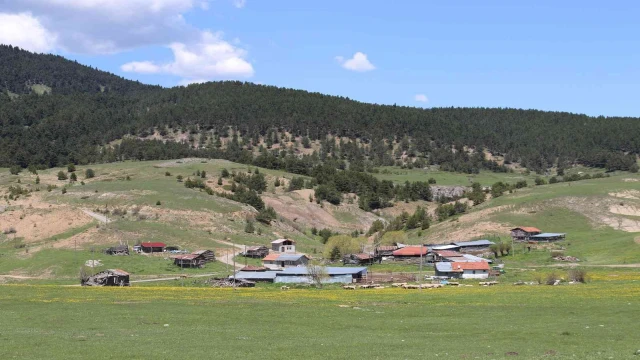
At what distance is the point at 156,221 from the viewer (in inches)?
6280

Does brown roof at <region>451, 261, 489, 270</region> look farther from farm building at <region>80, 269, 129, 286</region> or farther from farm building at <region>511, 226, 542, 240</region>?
farm building at <region>80, 269, 129, 286</region>

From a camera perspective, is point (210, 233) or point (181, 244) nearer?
point (181, 244)

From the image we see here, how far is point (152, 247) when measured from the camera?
13800cm

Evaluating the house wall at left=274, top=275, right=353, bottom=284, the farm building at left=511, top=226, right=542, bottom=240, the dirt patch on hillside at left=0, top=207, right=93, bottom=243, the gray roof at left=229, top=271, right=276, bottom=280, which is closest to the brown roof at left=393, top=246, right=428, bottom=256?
the farm building at left=511, top=226, right=542, bottom=240

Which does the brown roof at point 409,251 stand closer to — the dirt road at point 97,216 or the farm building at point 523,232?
the farm building at point 523,232

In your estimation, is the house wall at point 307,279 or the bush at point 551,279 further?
the house wall at point 307,279

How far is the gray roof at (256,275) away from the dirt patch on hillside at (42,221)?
56.4 metres

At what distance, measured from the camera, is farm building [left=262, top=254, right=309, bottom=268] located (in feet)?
410

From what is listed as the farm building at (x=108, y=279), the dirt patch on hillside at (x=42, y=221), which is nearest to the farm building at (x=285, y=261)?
the farm building at (x=108, y=279)

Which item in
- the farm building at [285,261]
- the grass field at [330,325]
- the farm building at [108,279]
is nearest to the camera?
the grass field at [330,325]

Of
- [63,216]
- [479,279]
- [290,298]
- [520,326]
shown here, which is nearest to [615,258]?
[479,279]

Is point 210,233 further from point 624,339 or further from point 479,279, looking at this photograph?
point 624,339

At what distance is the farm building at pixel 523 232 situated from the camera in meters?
150

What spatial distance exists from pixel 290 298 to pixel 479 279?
38.0 meters
